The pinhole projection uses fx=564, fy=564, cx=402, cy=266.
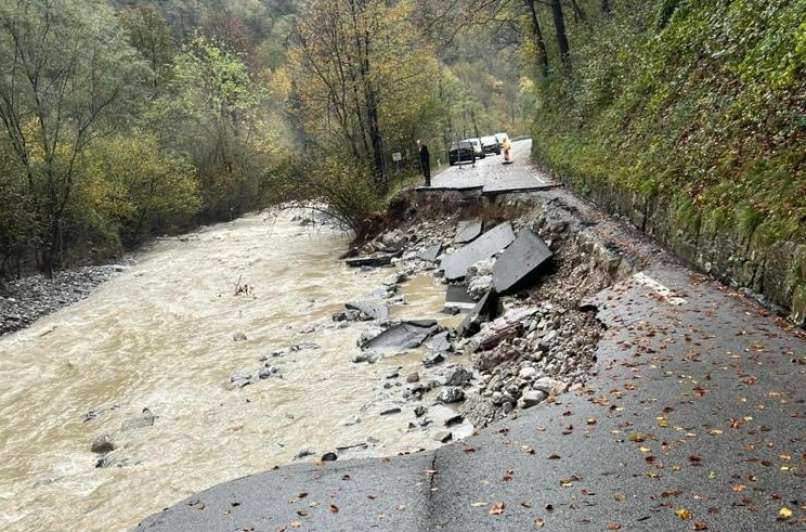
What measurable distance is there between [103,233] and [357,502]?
25.0 m

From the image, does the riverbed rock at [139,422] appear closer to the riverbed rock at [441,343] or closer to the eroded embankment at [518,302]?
the eroded embankment at [518,302]

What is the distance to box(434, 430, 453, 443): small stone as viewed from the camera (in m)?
6.45

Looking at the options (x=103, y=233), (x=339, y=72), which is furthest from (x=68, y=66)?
(x=339, y=72)

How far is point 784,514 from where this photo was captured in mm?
3373

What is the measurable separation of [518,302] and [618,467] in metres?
6.81

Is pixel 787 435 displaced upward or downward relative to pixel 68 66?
downward

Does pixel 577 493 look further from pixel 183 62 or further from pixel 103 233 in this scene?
pixel 183 62

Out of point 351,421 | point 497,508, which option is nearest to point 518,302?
point 351,421

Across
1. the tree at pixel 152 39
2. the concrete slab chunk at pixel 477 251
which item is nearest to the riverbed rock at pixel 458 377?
the concrete slab chunk at pixel 477 251

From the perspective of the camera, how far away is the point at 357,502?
4598 mm

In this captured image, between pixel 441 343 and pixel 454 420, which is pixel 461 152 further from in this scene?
pixel 454 420

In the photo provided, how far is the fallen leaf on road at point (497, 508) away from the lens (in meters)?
4.08

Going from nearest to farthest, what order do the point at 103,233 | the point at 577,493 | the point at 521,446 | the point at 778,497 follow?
1. the point at 778,497
2. the point at 577,493
3. the point at 521,446
4. the point at 103,233

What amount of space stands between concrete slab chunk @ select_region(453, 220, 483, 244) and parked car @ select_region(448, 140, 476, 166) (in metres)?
14.8
